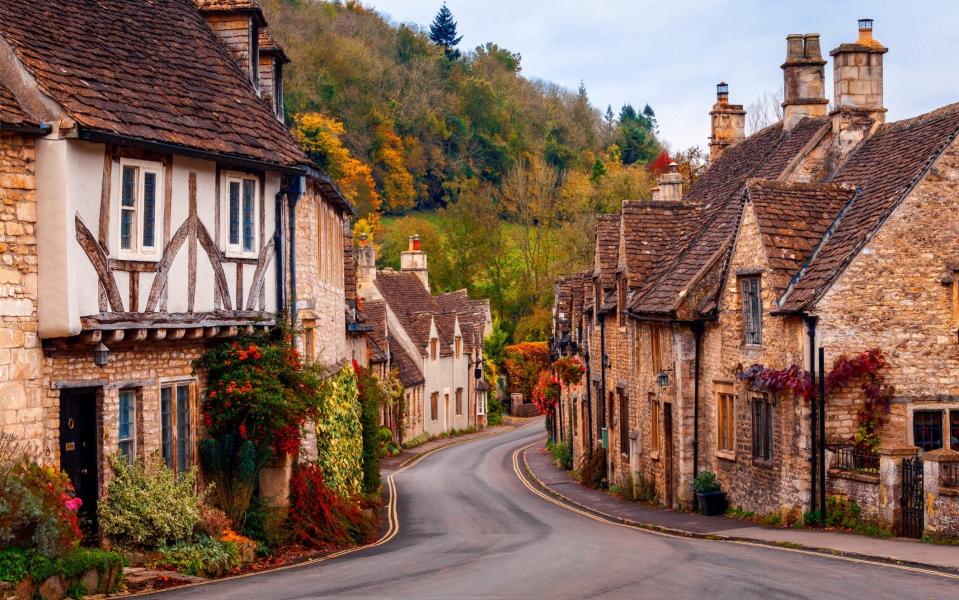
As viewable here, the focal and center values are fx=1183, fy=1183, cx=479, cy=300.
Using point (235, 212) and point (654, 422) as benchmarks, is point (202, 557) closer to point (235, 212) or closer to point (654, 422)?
point (235, 212)

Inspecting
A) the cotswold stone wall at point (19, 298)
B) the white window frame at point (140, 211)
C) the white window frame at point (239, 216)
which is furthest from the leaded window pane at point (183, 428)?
the cotswold stone wall at point (19, 298)

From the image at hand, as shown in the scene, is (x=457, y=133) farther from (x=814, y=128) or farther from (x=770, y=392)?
(x=770, y=392)

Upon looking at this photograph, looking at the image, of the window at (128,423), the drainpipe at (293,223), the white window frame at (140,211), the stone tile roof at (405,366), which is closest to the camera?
the white window frame at (140,211)

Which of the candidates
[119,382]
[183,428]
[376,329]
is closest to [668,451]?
[183,428]

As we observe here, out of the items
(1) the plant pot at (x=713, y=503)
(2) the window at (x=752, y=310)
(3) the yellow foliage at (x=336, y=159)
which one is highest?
(3) the yellow foliage at (x=336, y=159)

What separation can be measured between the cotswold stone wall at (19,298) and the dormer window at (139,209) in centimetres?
139

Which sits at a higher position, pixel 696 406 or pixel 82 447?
pixel 82 447

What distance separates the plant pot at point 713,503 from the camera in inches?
1029

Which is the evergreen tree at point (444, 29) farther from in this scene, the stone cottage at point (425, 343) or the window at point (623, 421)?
the window at point (623, 421)

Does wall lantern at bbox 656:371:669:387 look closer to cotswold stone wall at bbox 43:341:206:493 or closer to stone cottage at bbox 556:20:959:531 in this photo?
stone cottage at bbox 556:20:959:531

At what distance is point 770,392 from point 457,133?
93147mm

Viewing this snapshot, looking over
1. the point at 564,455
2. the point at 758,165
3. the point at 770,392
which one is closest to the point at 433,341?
the point at 564,455

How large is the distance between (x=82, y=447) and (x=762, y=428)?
13691 mm

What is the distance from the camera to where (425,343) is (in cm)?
6216
